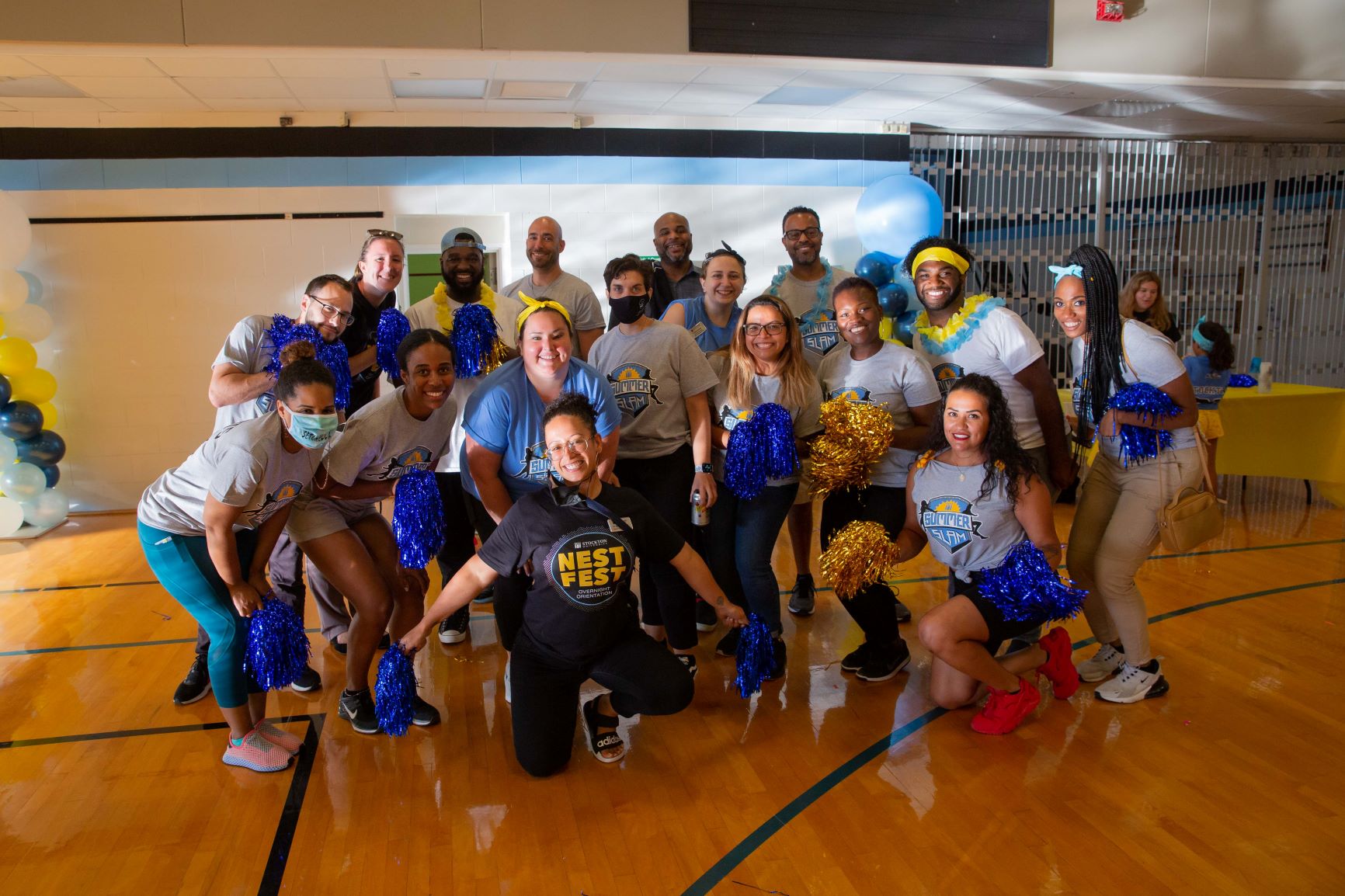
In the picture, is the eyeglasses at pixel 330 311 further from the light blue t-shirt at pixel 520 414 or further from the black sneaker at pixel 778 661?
the black sneaker at pixel 778 661

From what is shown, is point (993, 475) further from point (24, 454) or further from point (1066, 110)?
point (24, 454)

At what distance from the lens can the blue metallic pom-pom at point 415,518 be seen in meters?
3.26

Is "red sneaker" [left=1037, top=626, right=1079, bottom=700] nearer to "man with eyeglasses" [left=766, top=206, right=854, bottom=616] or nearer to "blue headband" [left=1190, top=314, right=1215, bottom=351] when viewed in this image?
"man with eyeglasses" [left=766, top=206, right=854, bottom=616]

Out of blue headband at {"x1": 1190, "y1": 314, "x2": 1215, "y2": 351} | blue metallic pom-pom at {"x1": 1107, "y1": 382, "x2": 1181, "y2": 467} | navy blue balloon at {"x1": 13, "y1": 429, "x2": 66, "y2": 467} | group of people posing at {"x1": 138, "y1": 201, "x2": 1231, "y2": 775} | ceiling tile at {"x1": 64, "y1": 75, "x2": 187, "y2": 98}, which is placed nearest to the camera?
group of people posing at {"x1": 138, "y1": 201, "x2": 1231, "y2": 775}

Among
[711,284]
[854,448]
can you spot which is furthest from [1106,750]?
[711,284]

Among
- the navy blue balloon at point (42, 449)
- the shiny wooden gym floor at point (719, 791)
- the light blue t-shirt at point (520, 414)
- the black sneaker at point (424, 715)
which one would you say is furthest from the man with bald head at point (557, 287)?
the navy blue balloon at point (42, 449)

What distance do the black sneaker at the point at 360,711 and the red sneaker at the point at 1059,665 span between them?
7.34ft

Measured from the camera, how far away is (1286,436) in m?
6.17

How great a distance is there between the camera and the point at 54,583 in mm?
4938

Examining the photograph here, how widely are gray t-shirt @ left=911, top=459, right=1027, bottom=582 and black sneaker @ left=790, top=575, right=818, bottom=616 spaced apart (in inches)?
48.8

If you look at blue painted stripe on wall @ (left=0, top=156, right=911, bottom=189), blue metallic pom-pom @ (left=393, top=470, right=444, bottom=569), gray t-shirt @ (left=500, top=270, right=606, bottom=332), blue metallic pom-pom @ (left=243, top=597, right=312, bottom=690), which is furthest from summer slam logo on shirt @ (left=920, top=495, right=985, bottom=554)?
blue painted stripe on wall @ (left=0, top=156, right=911, bottom=189)

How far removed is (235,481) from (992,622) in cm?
231

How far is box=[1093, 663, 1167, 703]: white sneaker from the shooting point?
324cm

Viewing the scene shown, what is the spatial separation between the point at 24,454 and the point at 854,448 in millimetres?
5442
